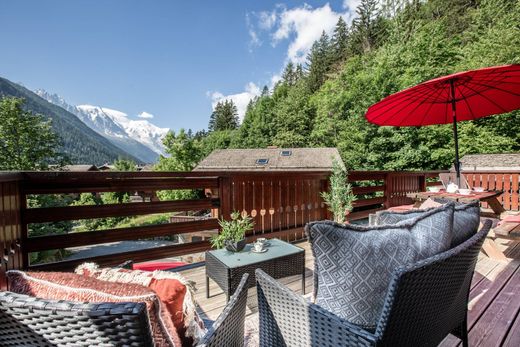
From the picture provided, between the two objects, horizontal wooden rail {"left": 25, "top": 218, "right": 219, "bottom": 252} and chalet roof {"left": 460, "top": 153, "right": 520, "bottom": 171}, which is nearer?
horizontal wooden rail {"left": 25, "top": 218, "right": 219, "bottom": 252}

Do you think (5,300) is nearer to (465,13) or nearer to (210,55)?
(465,13)

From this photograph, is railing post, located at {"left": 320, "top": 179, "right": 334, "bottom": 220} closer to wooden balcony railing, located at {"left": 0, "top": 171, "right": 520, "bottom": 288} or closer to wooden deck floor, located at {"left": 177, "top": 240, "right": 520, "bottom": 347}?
wooden balcony railing, located at {"left": 0, "top": 171, "right": 520, "bottom": 288}

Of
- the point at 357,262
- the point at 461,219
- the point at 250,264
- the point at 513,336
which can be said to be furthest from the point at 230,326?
the point at 513,336

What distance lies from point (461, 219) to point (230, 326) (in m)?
→ 1.24

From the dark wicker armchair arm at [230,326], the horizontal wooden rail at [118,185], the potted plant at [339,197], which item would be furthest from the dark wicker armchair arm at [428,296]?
the potted plant at [339,197]

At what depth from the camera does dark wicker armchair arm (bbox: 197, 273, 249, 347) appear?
80 cm

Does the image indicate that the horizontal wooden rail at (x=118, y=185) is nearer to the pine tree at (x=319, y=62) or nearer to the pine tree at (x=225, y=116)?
the pine tree at (x=319, y=62)

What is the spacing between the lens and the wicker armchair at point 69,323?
0.53 m

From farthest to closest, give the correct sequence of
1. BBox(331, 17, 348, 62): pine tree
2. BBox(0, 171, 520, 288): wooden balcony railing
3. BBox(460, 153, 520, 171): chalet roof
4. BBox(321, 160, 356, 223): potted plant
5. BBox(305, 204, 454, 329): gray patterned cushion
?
BBox(331, 17, 348, 62): pine tree < BBox(460, 153, 520, 171): chalet roof < BBox(321, 160, 356, 223): potted plant < BBox(0, 171, 520, 288): wooden balcony railing < BBox(305, 204, 454, 329): gray patterned cushion

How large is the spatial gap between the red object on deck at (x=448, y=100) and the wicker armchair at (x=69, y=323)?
10.4ft

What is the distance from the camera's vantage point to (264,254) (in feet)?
7.33

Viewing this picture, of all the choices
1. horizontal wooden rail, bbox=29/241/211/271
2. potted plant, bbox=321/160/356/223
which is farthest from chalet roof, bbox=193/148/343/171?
horizontal wooden rail, bbox=29/241/211/271

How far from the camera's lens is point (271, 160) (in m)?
20.0

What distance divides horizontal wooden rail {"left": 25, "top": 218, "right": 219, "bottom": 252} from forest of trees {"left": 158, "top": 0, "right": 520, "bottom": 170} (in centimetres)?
1152
